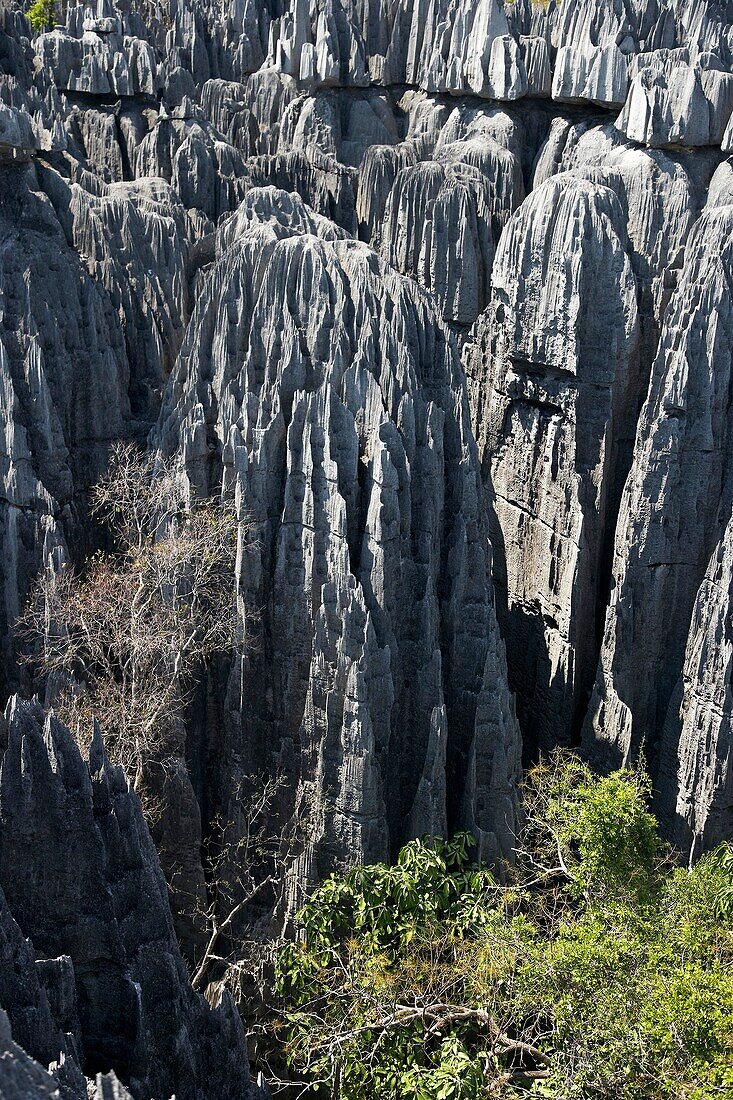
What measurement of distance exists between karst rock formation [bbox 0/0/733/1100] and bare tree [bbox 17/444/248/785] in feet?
1.83

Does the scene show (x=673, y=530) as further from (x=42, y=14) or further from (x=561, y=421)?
(x=42, y=14)

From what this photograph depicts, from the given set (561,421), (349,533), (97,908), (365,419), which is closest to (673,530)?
(561,421)

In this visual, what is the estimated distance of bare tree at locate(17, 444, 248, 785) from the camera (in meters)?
21.3

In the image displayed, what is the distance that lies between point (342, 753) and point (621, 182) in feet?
65.4

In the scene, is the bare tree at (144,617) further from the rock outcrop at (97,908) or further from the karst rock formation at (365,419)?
the rock outcrop at (97,908)

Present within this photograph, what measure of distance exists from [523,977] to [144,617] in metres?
9.80

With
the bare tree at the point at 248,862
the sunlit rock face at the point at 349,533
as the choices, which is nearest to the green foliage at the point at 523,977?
the bare tree at the point at 248,862

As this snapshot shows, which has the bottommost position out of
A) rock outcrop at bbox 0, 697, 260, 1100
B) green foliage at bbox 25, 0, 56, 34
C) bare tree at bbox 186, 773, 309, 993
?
bare tree at bbox 186, 773, 309, 993

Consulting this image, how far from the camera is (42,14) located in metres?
47.2

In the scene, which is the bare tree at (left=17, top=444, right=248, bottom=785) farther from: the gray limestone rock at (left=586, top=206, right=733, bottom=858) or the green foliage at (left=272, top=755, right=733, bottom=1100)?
the gray limestone rock at (left=586, top=206, right=733, bottom=858)

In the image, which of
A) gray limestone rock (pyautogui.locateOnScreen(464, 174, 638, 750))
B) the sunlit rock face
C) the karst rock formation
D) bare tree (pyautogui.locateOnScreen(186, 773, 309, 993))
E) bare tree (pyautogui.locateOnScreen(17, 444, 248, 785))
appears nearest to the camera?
the karst rock formation

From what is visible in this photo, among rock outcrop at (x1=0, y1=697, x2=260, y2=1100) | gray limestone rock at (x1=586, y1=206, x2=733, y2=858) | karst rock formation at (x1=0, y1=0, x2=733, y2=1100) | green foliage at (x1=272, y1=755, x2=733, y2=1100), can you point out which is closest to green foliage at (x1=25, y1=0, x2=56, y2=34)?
karst rock formation at (x1=0, y1=0, x2=733, y2=1100)

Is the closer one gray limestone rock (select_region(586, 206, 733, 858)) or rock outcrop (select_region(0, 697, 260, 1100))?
rock outcrop (select_region(0, 697, 260, 1100))

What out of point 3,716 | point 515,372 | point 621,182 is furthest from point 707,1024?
point 621,182
